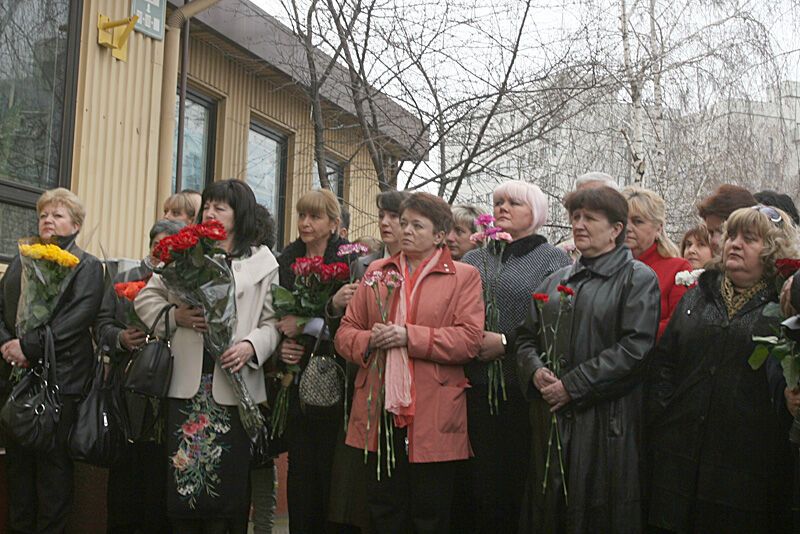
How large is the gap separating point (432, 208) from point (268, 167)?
675 cm

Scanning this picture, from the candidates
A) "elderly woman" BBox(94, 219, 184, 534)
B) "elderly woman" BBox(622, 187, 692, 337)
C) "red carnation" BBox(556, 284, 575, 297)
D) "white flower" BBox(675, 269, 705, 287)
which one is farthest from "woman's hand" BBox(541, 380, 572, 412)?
"elderly woman" BBox(94, 219, 184, 534)

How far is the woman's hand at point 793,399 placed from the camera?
3.84m

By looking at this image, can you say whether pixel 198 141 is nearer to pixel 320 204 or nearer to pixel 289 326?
pixel 320 204

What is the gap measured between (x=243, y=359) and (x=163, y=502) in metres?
1.09

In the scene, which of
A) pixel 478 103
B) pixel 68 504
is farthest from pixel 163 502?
pixel 478 103

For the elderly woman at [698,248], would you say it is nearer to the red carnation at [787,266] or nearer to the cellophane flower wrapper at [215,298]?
the red carnation at [787,266]

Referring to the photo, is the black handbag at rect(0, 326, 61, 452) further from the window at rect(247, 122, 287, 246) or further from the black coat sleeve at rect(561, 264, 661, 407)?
the window at rect(247, 122, 287, 246)

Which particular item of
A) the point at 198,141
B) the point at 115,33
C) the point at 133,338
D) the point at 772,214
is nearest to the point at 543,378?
the point at 772,214

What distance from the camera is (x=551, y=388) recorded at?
433cm

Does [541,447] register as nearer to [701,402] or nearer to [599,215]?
[701,402]

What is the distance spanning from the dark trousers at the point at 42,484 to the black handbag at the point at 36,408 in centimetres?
10

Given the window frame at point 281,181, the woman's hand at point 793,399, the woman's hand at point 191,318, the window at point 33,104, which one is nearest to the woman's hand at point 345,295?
the woman's hand at point 191,318

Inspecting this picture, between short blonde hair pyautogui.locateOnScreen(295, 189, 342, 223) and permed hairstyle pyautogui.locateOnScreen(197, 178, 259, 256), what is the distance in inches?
15.7

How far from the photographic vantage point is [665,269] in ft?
16.7
